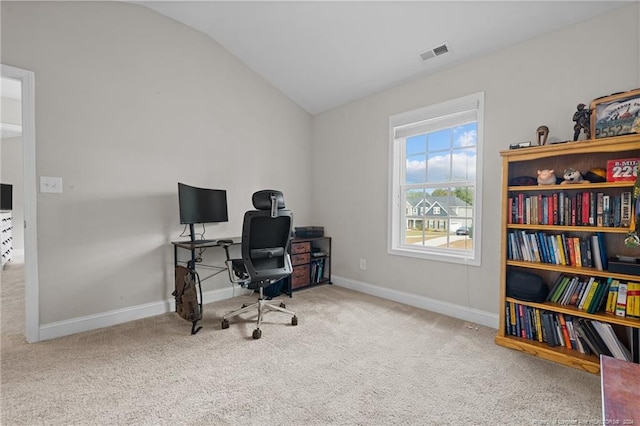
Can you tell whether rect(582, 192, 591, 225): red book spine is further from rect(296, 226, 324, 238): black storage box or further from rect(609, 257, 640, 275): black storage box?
rect(296, 226, 324, 238): black storage box

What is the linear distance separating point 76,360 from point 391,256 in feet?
9.74

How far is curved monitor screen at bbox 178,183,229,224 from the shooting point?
2.88 meters

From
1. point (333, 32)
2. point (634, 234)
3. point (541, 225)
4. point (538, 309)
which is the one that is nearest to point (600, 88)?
point (541, 225)

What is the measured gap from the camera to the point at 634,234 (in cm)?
153

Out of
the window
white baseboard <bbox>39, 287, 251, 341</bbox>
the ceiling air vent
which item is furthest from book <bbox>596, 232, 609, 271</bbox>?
white baseboard <bbox>39, 287, 251, 341</bbox>

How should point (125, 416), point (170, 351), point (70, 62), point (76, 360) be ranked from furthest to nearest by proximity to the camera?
point (70, 62)
point (170, 351)
point (76, 360)
point (125, 416)

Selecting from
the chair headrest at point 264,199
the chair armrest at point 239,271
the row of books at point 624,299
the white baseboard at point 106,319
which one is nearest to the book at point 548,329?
the row of books at point 624,299

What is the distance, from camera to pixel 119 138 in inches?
108

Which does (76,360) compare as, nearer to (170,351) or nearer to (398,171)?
(170,351)

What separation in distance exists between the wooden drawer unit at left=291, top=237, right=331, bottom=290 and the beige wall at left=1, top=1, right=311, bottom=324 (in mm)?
825

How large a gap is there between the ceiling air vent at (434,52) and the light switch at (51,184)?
3438 millimetres

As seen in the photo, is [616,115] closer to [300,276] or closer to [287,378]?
[287,378]

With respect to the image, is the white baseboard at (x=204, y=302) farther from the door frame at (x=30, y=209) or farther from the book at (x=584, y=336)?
the book at (x=584, y=336)

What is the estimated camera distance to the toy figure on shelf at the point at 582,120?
203cm
